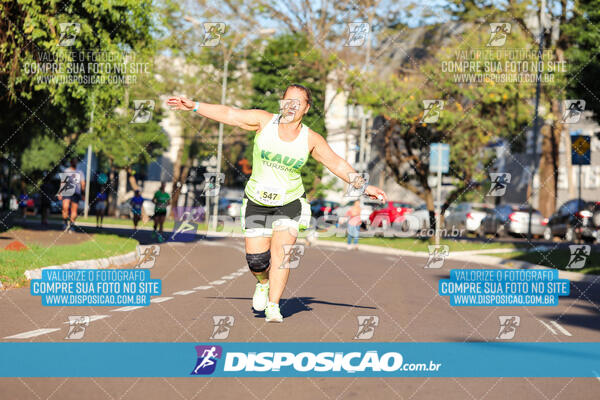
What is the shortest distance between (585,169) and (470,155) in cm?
2919

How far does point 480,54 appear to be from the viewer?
27.7 metres

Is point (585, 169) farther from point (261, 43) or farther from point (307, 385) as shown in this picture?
point (307, 385)

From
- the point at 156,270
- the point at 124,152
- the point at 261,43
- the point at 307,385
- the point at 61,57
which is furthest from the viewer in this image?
→ the point at 124,152

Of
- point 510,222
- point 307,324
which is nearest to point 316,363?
point 307,324

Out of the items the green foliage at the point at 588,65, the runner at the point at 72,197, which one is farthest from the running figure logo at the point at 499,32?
the runner at the point at 72,197

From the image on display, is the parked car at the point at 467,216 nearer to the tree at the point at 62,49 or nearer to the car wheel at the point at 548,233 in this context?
the car wheel at the point at 548,233

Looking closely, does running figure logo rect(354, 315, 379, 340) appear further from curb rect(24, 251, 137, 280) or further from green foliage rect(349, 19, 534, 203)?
green foliage rect(349, 19, 534, 203)

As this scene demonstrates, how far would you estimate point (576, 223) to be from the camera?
3416 centimetres

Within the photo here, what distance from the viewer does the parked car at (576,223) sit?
3288cm

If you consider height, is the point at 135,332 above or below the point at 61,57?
below

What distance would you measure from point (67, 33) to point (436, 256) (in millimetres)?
11100

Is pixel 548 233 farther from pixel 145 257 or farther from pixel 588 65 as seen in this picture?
pixel 145 257

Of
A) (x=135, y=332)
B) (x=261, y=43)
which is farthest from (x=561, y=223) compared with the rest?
(x=135, y=332)

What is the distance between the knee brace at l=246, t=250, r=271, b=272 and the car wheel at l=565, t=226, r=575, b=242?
3107cm
